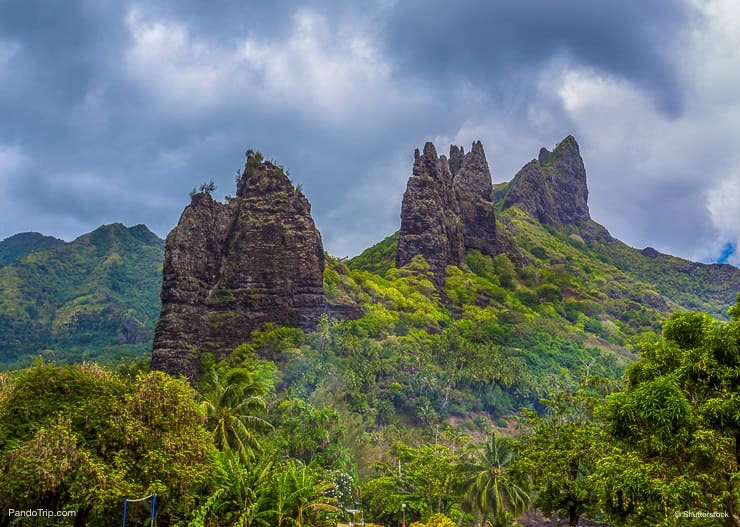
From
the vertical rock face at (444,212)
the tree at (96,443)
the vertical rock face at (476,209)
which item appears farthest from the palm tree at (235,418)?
the vertical rock face at (476,209)

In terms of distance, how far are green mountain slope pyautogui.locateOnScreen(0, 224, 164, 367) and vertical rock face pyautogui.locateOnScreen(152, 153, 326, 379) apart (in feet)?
175

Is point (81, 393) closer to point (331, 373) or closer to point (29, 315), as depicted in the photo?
point (331, 373)

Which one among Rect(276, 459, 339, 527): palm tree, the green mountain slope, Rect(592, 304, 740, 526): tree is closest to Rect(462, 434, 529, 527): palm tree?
Rect(276, 459, 339, 527): palm tree

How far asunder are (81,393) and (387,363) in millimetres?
69250

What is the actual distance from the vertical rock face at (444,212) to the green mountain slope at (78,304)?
6628 cm

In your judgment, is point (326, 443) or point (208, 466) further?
point (326, 443)

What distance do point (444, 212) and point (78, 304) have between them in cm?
10246

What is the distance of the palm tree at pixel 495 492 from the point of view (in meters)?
39.7

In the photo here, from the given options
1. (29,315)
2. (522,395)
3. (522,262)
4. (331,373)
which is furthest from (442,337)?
(29,315)

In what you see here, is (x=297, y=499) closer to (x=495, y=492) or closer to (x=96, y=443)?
(x=96, y=443)

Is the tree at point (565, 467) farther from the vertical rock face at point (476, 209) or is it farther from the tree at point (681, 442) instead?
the vertical rock face at point (476, 209)

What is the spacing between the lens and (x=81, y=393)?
25391mm

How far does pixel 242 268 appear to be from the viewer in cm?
A: 9225
